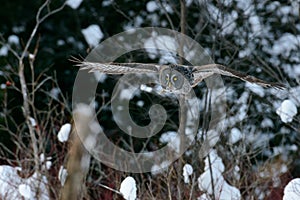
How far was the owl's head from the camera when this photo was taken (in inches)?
127

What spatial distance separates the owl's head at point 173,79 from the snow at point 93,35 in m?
4.70

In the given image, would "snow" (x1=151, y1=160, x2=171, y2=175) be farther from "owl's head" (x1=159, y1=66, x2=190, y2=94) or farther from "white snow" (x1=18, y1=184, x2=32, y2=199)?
"owl's head" (x1=159, y1=66, x2=190, y2=94)

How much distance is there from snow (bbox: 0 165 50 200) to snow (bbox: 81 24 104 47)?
8.19 ft

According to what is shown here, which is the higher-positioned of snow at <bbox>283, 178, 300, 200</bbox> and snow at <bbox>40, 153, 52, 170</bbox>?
snow at <bbox>283, 178, 300, 200</bbox>

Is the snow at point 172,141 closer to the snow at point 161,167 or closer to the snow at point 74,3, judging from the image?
the snow at point 161,167

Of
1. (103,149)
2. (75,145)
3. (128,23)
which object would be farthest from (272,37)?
(75,145)

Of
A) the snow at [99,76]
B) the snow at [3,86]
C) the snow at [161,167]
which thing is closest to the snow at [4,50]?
the snow at [3,86]

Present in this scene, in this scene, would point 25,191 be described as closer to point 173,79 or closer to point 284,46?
point 173,79

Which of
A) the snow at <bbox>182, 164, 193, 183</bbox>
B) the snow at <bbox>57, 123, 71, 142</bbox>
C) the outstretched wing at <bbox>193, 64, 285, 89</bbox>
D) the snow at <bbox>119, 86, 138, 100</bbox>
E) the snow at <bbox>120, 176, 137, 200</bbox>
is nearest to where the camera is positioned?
the outstretched wing at <bbox>193, 64, 285, 89</bbox>

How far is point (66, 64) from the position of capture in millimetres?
8820

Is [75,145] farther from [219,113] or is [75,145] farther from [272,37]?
[272,37]

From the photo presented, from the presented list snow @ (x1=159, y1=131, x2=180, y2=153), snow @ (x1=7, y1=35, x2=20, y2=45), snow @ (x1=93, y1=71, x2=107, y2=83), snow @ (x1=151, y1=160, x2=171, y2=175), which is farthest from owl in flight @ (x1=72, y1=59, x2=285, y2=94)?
snow @ (x1=7, y1=35, x2=20, y2=45)

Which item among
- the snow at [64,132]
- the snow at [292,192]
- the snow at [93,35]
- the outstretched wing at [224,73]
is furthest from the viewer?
the snow at [93,35]

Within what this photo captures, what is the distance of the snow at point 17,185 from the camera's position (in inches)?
214
